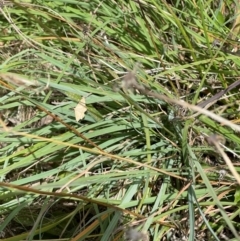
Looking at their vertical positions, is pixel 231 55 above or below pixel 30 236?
above

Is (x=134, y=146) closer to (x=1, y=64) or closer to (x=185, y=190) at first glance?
(x=185, y=190)

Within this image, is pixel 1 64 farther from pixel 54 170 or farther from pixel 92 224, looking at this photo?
pixel 92 224

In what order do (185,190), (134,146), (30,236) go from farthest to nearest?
1. (134,146)
2. (185,190)
3. (30,236)

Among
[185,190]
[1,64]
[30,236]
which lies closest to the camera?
[30,236]

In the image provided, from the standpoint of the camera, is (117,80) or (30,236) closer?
(30,236)

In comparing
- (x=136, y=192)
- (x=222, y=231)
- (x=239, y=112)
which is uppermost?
(x=239, y=112)

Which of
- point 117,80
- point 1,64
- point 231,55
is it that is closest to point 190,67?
point 231,55
